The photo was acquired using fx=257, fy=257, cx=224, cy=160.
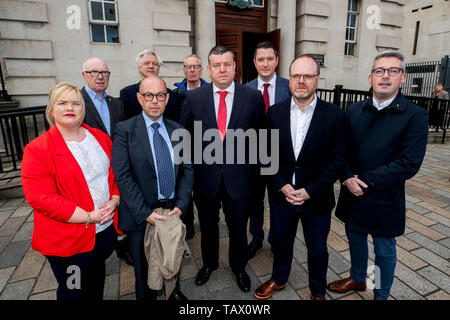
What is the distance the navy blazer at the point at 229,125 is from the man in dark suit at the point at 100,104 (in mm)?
1092

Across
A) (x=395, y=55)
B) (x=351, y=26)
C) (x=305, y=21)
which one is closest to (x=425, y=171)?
(x=395, y=55)

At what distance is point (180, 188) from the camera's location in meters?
2.29

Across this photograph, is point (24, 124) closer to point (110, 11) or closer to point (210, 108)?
point (110, 11)

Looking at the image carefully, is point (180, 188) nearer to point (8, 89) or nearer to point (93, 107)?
point (93, 107)

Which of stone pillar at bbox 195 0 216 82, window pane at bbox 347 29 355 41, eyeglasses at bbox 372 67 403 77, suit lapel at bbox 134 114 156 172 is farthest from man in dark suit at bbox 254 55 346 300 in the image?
window pane at bbox 347 29 355 41

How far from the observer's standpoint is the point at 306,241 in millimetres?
2396

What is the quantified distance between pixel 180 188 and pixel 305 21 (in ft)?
29.7

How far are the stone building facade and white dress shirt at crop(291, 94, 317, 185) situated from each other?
600 cm

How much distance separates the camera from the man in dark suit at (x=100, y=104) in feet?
9.68

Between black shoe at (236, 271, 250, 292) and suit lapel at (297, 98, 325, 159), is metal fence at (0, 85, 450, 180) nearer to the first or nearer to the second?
black shoe at (236, 271, 250, 292)

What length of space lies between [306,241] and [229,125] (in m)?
1.30

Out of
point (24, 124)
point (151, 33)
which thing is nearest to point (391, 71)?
point (24, 124)

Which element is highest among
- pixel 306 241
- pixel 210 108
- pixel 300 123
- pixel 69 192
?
pixel 210 108

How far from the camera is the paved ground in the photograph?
2559 millimetres
